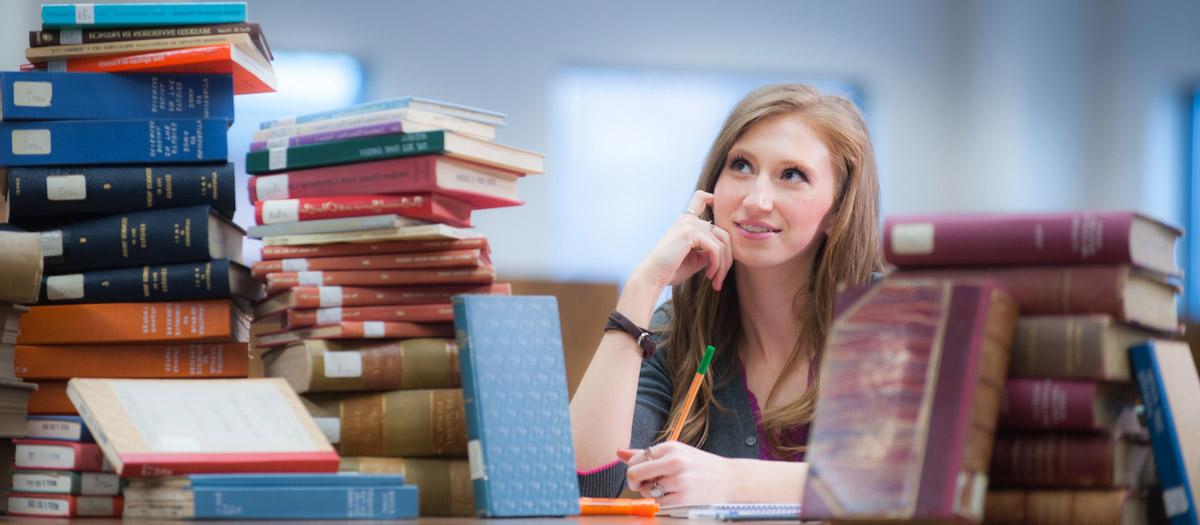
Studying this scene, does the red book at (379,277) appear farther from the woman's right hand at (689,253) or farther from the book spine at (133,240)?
the woman's right hand at (689,253)

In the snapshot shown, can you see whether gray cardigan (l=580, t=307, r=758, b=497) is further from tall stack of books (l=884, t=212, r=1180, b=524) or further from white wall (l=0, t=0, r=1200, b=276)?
white wall (l=0, t=0, r=1200, b=276)

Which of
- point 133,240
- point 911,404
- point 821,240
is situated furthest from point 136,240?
point 821,240

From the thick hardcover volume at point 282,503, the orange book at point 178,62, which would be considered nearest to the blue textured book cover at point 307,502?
the thick hardcover volume at point 282,503

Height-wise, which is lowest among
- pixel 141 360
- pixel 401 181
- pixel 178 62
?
pixel 141 360

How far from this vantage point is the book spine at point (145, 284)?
1.45m

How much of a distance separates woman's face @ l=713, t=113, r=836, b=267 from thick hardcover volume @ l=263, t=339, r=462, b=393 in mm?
843

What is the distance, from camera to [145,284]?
1.45 m

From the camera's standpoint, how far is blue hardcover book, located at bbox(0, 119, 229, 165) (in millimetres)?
1468

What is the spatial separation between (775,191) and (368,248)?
2.96 ft

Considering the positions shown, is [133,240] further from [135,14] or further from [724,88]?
[724,88]

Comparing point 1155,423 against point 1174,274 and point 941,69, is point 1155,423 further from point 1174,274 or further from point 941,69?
point 941,69

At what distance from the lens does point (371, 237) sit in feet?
4.61

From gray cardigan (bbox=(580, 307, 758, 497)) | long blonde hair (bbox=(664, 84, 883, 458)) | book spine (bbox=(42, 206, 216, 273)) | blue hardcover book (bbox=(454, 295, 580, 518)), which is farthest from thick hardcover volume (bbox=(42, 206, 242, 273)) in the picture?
long blonde hair (bbox=(664, 84, 883, 458))

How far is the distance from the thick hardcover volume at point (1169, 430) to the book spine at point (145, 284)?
0.96m
